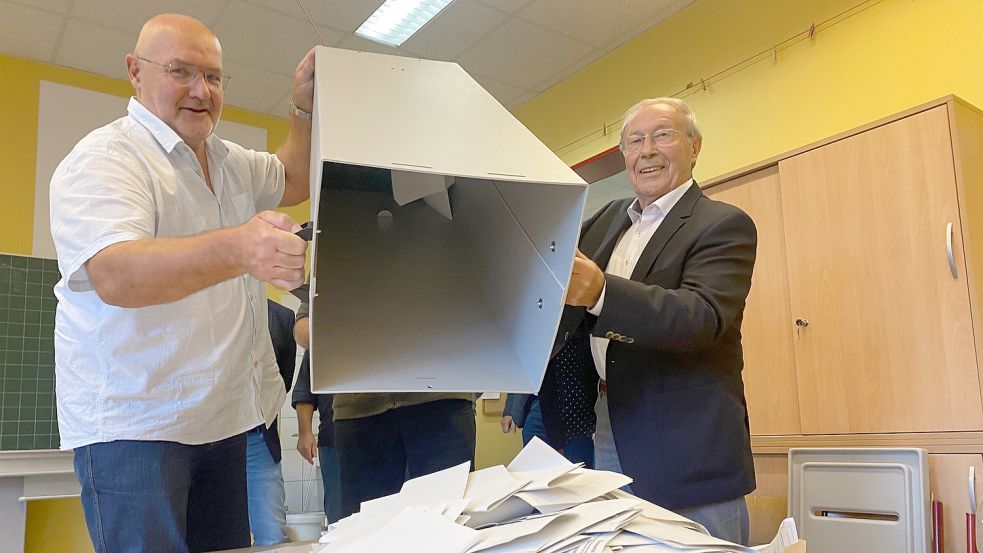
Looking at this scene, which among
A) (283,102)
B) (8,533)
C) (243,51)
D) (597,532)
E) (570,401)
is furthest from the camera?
(283,102)

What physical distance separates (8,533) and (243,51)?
7.72ft

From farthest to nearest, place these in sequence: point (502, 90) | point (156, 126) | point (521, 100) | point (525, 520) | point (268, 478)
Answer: point (521, 100) < point (502, 90) < point (268, 478) < point (156, 126) < point (525, 520)

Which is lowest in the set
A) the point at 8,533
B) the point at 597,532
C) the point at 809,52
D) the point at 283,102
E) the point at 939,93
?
the point at 8,533

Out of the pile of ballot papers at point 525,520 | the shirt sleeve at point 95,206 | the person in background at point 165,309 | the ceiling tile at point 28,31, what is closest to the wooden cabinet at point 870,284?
the pile of ballot papers at point 525,520

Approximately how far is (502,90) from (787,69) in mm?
1675

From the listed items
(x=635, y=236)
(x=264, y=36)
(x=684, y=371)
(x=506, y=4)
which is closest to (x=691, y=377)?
(x=684, y=371)

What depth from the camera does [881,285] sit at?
89.7 inches

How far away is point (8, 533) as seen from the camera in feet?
10.2

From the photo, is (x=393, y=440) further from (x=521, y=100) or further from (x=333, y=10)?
(x=521, y=100)

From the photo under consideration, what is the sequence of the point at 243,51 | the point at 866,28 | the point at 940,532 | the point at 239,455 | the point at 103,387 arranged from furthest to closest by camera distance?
the point at 243,51 → the point at 866,28 → the point at 940,532 → the point at 239,455 → the point at 103,387

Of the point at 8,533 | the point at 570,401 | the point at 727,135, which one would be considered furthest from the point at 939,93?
the point at 8,533

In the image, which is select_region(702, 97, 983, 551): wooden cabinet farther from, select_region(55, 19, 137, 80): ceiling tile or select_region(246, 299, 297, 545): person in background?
select_region(55, 19, 137, 80): ceiling tile

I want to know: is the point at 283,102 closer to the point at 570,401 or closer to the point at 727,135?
the point at 727,135

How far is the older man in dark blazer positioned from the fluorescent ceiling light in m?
2.38
